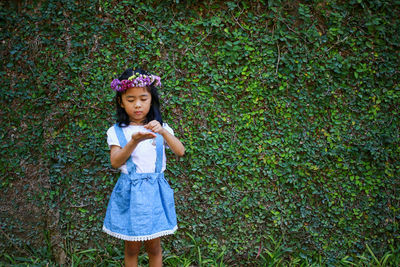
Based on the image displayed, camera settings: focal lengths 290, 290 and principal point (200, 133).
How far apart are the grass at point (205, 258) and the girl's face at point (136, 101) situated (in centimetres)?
153

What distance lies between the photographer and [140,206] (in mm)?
2127

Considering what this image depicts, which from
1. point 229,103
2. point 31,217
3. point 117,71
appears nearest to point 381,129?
point 229,103

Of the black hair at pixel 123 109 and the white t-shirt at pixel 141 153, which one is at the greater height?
the black hair at pixel 123 109

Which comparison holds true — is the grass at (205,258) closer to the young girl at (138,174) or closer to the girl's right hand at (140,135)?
the young girl at (138,174)

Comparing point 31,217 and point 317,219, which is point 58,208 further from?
point 317,219

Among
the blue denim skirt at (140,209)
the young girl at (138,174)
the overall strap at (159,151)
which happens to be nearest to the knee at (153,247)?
the young girl at (138,174)

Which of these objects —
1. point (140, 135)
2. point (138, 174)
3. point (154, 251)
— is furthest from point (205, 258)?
point (140, 135)

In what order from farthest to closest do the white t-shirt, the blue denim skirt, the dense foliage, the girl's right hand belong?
the dense foliage < the white t-shirt < the blue denim skirt < the girl's right hand

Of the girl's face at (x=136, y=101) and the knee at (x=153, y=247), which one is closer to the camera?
the girl's face at (x=136, y=101)

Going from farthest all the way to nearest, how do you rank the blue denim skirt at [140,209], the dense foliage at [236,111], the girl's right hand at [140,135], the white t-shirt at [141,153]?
the dense foliage at [236,111]
the white t-shirt at [141,153]
the blue denim skirt at [140,209]
the girl's right hand at [140,135]

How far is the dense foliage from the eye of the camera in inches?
116

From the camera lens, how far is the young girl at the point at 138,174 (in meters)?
2.13

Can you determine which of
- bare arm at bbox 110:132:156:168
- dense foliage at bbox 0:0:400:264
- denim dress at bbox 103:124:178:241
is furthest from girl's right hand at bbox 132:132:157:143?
dense foliage at bbox 0:0:400:264

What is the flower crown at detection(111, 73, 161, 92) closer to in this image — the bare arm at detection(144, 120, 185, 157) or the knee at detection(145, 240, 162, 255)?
the bare arm at detection(144, 120, 185, 157)
